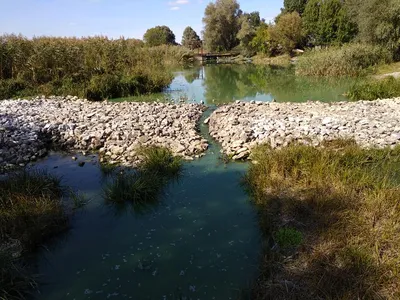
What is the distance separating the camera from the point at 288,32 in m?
37.7

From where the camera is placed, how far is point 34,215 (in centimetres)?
508

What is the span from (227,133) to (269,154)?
8.18 feet

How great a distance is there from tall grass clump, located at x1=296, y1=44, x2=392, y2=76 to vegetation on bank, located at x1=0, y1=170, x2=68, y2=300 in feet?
66.1

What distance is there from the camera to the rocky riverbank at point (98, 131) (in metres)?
8.27

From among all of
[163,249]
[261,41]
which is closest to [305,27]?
[261,41]

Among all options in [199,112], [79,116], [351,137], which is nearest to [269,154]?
[351,137]

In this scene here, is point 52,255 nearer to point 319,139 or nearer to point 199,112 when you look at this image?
point 319,139

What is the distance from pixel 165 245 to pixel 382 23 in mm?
24121

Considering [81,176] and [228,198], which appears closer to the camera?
[228,198]

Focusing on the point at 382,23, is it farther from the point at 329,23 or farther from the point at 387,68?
the point at 329,23

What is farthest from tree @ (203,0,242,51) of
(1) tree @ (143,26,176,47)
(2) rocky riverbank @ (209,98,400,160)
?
(2) rocky riverbank @ (209,98,400,160)

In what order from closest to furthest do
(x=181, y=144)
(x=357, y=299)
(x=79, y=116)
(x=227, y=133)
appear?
(x=357, y=299) < (x=181, y=144) < (x=227, y=133) < (x=79, y=116)

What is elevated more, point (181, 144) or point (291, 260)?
point (181, 144)

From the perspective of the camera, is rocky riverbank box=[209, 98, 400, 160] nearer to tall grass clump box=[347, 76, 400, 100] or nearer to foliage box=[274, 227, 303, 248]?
tall grass clump box=[347, 76, 400, 100]
